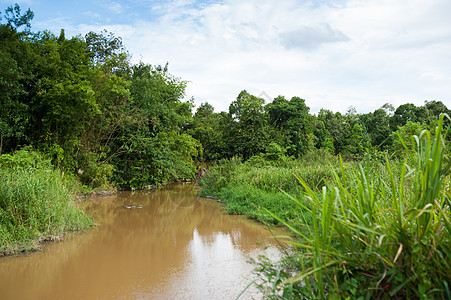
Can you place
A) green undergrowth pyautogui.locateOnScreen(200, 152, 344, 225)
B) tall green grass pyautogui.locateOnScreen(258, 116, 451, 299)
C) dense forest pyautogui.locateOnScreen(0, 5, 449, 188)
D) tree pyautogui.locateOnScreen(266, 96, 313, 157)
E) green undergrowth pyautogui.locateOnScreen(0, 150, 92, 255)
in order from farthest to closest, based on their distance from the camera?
tree pyautogui.locateOnScreen(266, 96, 313, 157), dense forest pyautogui.locateOnScreen(0, 5, 449, 188), green undergrowth pyautogui.locateOnScreen(200, 152, 344, 225), green undergrowth pyautogui.locateOnScreen(0, 150, 92, 255), tall green grass pyautogui.locateOnScreen(258, 116, 451, 299)

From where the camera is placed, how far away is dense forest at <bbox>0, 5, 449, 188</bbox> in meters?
8.94

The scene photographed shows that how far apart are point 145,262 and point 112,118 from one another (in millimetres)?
9091

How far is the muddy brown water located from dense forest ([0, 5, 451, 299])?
50cm

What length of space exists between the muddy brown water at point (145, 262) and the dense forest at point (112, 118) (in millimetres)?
2400

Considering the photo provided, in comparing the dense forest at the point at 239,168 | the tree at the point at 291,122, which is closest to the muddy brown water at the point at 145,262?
the dense forest at the point at 239,168

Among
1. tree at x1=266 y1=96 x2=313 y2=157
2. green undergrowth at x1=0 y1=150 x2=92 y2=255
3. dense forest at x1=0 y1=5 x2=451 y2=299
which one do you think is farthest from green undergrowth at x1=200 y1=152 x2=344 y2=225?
tree at x1=266 y1=96 x2=313 y2=157

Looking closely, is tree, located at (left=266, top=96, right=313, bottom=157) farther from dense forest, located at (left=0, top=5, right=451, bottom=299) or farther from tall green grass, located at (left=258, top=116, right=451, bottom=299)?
tall green grass, located at (left=258, top=116, right=451, bottom=299)

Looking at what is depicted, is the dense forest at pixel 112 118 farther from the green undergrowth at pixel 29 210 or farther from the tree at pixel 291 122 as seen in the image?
the green undergrowth at pixel 29 210

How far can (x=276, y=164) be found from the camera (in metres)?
14.2

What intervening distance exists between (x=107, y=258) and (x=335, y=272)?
4.19 meters

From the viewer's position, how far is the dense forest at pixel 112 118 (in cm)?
894

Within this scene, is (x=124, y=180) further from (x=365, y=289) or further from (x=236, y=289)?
(x=365, y=289)

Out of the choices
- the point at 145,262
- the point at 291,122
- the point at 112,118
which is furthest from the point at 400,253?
the point at 291,122

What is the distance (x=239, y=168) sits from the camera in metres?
11.8
